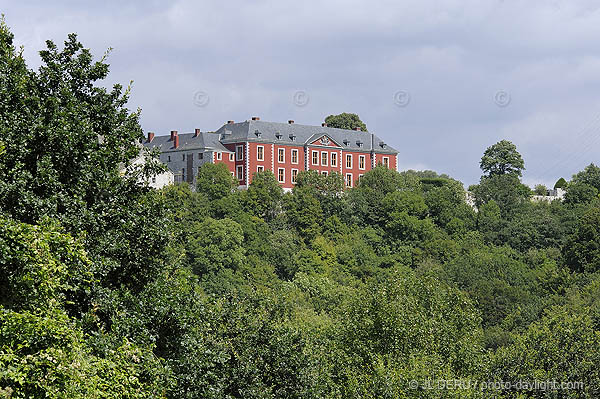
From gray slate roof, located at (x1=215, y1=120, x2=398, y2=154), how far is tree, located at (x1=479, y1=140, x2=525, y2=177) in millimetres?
17117

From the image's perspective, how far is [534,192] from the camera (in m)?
116

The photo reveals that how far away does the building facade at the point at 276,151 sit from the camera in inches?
3819

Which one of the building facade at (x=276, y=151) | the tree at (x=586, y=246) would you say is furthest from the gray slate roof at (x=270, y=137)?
the tree at (x=586, y=246)

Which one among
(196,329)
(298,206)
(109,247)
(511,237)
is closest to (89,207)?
(109,247)

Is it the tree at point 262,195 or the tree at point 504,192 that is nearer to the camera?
the tree at point 262,195

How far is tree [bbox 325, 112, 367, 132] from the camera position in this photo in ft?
385

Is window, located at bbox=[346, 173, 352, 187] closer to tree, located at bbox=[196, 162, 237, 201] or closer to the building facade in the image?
the building facade

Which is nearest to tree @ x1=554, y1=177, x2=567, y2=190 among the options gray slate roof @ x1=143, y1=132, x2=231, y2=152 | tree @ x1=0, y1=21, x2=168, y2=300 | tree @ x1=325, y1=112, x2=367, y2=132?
tree @ x1=325, y1=112, x2=367, y2=132

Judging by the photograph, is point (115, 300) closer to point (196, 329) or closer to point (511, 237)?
point (196, 329)

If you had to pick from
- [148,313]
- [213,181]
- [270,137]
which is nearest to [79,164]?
[148,313]

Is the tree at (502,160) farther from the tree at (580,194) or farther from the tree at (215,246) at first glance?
the tree at (215,246)

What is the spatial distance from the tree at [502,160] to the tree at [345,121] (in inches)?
692

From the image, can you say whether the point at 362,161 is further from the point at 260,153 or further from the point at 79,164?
the point at 79,164

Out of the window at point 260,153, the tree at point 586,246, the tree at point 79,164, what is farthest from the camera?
the window at point 260,153
